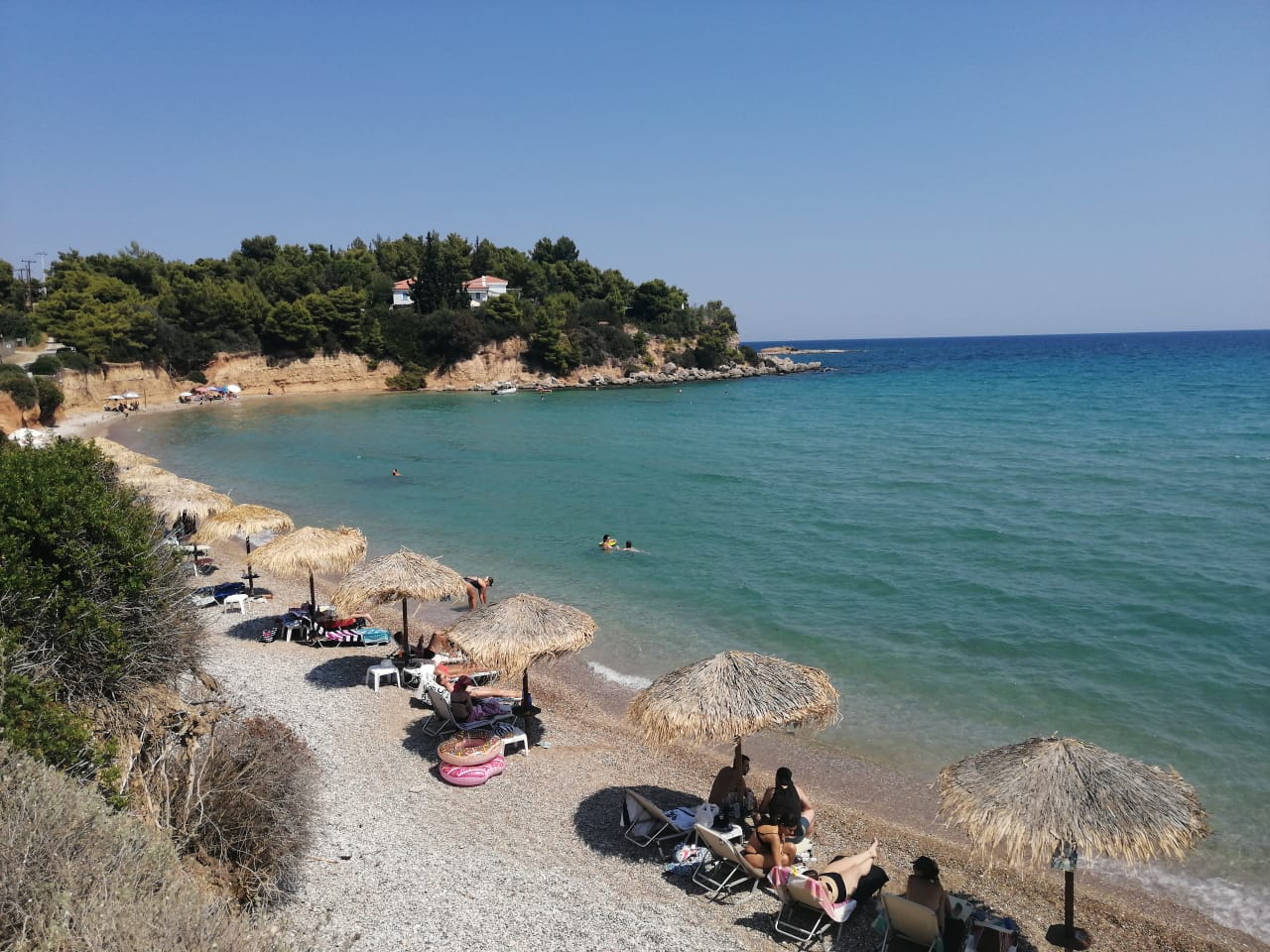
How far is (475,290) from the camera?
80625mm

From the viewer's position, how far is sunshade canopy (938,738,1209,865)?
6082mm

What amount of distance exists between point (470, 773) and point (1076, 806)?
6.31m

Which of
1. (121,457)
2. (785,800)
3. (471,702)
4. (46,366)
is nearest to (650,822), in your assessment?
(785,800)

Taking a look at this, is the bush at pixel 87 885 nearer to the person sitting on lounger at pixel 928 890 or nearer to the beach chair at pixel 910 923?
the beach chair at pixel 910 923

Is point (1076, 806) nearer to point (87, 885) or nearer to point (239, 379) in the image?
point (87, 885)

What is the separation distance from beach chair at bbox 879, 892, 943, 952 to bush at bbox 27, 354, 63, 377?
55.7 m

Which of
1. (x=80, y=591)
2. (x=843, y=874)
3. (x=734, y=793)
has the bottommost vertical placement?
(x=843, y=874)

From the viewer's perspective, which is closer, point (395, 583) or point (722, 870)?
point (722, 870)

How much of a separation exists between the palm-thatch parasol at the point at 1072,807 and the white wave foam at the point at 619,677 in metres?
6.62

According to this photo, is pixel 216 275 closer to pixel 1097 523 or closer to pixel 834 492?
pixel 834 492

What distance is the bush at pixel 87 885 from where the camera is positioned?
3908mm

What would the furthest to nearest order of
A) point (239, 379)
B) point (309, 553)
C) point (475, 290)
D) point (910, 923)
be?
point (475, 290), point (239, 379), point (309, 553), point (910, 923)

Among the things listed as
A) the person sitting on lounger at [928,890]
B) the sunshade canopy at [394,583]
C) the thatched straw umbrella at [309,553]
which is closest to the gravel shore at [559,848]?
the person sitting on lounger at [928,890]

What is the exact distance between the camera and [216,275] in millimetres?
71812
